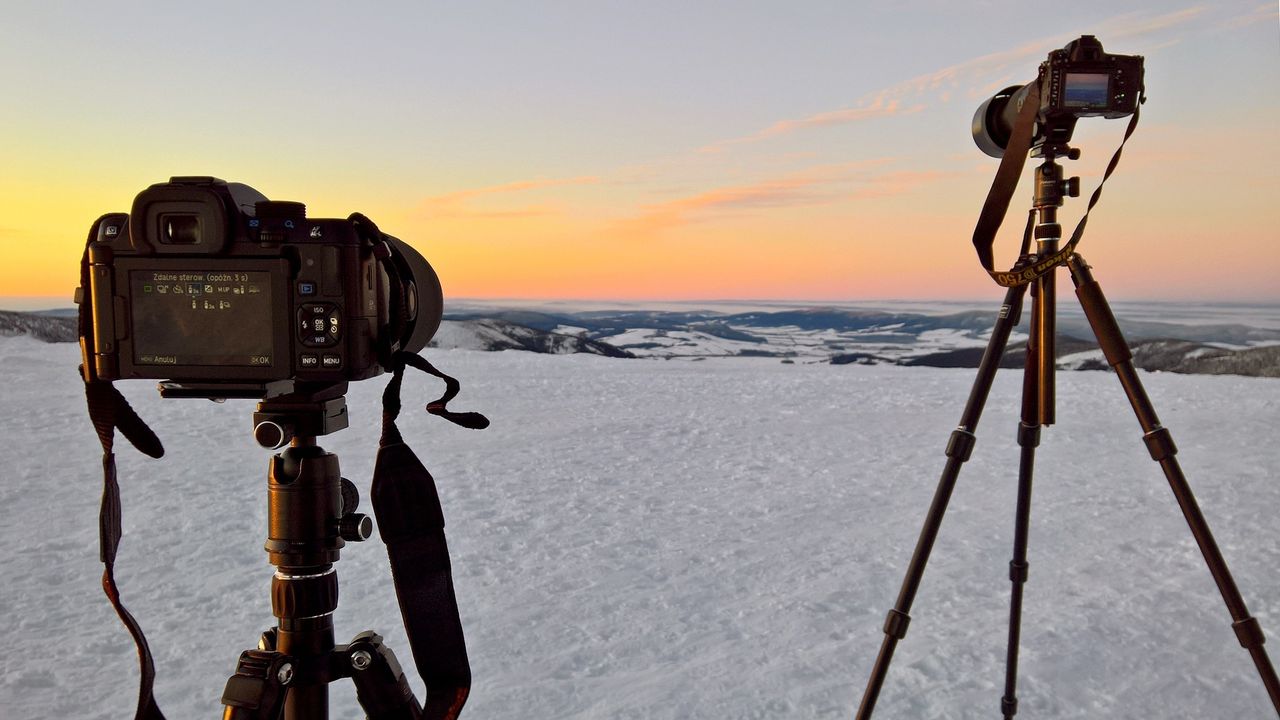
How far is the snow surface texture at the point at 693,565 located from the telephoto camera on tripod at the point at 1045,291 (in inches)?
21.6

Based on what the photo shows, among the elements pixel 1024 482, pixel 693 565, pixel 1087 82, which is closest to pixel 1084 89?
pixel 1087 82

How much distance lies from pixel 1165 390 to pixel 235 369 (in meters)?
8.53

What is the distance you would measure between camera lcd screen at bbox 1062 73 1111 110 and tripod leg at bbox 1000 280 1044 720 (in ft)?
1.59

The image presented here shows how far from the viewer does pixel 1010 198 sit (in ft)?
6.70

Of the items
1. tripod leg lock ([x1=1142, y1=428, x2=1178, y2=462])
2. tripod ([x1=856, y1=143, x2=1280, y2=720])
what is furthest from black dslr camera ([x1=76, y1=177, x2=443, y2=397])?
tripod leg lock ([x1=1142, y1=428, x2=1178, y2=462])

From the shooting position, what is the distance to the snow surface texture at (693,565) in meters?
2.55

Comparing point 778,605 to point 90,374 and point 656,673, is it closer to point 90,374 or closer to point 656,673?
point 656,673

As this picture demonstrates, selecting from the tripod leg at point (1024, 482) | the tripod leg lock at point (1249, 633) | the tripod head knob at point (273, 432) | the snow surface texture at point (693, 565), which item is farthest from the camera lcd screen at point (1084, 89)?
the tripod head knob at point (273, 432)

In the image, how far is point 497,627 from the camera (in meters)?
2.92

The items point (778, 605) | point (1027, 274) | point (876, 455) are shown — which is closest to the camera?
point (1027, 274)

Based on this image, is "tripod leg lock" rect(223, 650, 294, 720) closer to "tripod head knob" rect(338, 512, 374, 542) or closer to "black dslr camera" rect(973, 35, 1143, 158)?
"tripod head knob" rect(338, 512, 374, 542)

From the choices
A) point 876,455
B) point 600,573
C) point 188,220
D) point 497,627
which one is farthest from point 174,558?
point 876,455

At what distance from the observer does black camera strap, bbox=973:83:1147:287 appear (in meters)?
2.00

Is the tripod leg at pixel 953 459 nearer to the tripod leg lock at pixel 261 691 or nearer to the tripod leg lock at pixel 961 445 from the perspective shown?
the tripod leg lock at pixel 961 445
